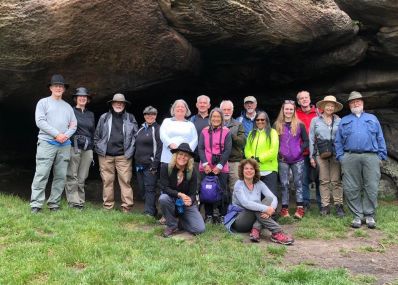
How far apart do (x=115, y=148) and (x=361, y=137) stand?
5852mm

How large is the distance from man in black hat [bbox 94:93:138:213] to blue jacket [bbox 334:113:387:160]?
201 inches

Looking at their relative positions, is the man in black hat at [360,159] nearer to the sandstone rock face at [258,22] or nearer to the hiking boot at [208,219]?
the sandstone rock face at [258,22]

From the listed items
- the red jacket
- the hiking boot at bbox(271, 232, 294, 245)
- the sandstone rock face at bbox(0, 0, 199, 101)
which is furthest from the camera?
the red jacket

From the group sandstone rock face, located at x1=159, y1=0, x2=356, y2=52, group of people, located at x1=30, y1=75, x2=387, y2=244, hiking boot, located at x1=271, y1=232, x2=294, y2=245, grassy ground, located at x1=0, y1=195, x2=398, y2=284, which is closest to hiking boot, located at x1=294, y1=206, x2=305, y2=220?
group of people, located at x1=30, y1=75, x2=387, y2=244

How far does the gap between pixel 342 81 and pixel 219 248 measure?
33.3 ft

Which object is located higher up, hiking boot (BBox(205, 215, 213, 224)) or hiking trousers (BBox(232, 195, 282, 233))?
hiking trousers (BBox(232, 195, 282, 233))

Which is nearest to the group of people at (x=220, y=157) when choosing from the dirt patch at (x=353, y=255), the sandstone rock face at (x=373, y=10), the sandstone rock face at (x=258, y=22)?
the dirt patch at (x=353, y=255)

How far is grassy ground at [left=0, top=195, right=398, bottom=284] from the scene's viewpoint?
5.74 m

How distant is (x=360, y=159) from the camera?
9.34m

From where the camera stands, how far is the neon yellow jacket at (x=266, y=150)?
30.7 ft

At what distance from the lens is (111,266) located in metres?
5.98

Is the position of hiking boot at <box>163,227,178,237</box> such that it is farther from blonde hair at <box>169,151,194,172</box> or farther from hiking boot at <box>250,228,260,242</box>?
hiking boot at <box>250,228,260,242</box>

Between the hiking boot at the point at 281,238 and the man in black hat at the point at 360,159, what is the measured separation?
2.18 metres

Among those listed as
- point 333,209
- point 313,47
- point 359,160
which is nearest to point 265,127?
point 359,160
